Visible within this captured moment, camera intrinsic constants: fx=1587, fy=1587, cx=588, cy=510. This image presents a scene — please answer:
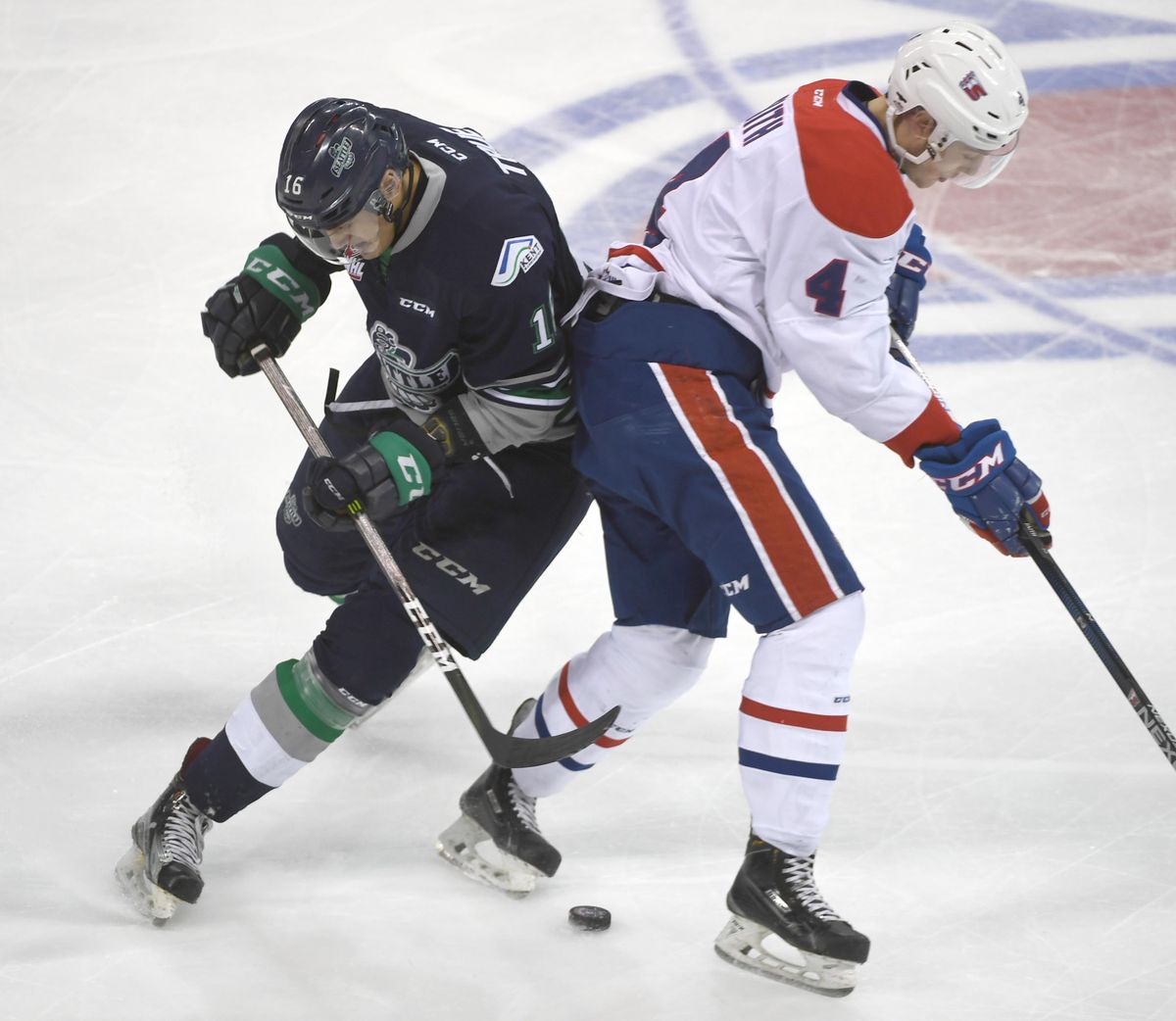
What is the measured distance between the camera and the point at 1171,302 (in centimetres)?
493

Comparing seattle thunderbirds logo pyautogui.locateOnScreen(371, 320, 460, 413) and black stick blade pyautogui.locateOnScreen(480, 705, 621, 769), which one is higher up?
seattle thunderbirds logo pyautogui.locateOnScreen(371, 320, 460, 413)

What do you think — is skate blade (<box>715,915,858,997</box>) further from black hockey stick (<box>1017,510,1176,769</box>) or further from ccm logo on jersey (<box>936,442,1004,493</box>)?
ccm logo on jersey (<box>936,442,1004,493</box>)

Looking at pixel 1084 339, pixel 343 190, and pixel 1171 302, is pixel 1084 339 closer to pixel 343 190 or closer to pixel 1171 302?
pixel 1171 302

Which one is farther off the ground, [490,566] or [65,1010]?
[490,566]

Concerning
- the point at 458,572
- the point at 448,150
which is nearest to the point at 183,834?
the point at 458,572

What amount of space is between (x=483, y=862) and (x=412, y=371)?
957 mm

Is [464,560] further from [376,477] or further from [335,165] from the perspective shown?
[335,165]

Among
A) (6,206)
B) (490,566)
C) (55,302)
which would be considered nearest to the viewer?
(490,566)

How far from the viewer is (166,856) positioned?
2811 mm

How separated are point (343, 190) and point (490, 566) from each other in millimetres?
754

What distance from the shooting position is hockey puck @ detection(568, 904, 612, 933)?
2885mm

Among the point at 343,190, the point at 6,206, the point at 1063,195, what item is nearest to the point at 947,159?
the point at 343,190

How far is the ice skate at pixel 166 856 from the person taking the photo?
279cm

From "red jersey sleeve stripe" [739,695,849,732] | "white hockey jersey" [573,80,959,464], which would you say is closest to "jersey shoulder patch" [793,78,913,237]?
"white hockey jersey" [573,80,959,464]
